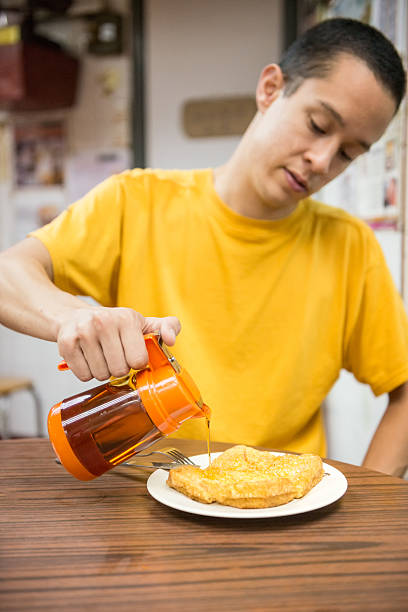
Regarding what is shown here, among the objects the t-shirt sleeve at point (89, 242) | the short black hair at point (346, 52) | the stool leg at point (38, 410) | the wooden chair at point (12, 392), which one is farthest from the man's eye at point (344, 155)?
the stool leg at point (38, 410)

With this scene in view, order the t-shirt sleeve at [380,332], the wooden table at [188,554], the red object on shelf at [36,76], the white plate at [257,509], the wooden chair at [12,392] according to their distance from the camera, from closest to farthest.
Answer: the wooden table at [188,554], the white plate at [257,509], the t-shirt sleeve at [380,332], the red object on shelf at [36,76], the wooden chair at [12,392]

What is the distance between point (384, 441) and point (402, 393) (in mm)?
125

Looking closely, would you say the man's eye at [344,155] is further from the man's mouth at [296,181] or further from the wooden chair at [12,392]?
the wooden chair at [12,392]

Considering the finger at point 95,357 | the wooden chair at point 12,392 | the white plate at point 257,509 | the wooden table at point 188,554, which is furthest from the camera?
the wooden chair at point 12,392

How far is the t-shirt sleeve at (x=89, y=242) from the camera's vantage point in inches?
52.4

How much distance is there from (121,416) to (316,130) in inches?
30.0

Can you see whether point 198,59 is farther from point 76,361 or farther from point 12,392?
point 76,361

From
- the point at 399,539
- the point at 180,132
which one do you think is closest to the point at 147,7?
the point at 180,132

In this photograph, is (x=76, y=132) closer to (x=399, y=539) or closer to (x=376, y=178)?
(x=376, y=178)

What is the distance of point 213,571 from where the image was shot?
24.7 inches

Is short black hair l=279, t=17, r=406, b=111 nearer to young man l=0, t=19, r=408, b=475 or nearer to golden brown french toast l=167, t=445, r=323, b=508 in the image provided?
young man l=0, t=19, r=408, b=475

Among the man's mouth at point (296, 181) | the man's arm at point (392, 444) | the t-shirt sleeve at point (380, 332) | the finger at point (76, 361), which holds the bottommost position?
the man's arm at point (392, 444)

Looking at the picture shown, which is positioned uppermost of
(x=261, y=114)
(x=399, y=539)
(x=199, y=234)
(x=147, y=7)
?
(x=147, y=7)

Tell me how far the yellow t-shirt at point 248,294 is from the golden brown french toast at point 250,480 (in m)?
0.50
